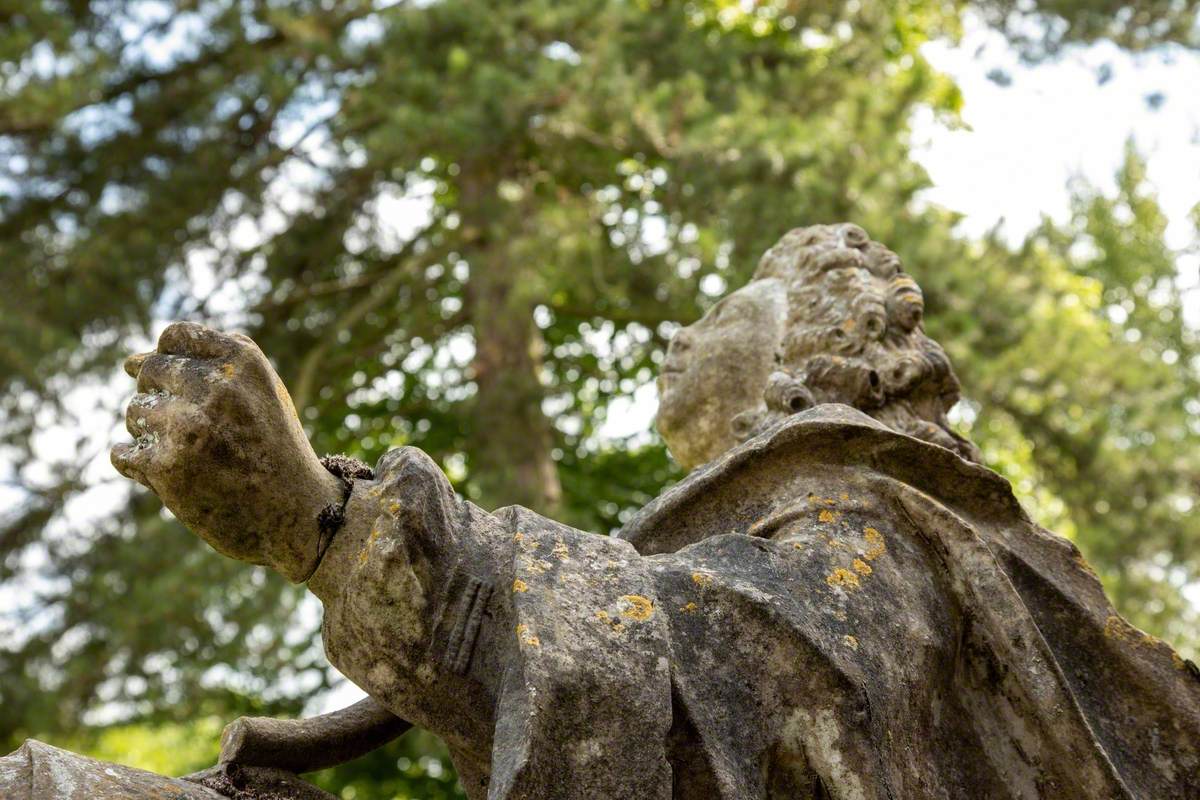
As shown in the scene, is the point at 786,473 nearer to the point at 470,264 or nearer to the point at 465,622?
the point at 465,622

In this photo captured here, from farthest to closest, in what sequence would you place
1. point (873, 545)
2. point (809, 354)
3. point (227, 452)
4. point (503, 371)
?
point (503, 371) → point (809, 354) → point (873, 545) → point (227, 452)

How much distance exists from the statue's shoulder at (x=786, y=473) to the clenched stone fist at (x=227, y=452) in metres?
0.70

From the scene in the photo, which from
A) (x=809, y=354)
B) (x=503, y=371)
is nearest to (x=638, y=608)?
(x=809, y=354)

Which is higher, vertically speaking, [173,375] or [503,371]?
[173,375]

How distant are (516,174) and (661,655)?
29.0 ft

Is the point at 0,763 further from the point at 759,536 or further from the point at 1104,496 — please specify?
the point at 1104,496

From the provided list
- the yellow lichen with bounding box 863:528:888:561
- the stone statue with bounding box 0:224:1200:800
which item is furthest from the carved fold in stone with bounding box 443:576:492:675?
the yellow lichen with bounding box 863:528:888:561

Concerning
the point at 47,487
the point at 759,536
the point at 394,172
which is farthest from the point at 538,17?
the point at 759,536

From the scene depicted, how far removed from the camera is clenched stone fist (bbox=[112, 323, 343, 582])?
6.55 feet

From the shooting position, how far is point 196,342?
2072 mm

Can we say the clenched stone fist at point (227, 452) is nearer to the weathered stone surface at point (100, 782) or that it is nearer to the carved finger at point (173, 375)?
the carved finger at point (173, 375)

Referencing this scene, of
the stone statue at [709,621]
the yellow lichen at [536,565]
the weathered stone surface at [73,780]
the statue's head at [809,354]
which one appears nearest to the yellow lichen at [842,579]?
the stone statue at [709,621]

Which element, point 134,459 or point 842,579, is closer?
point 134,459

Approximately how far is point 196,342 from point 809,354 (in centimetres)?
144
